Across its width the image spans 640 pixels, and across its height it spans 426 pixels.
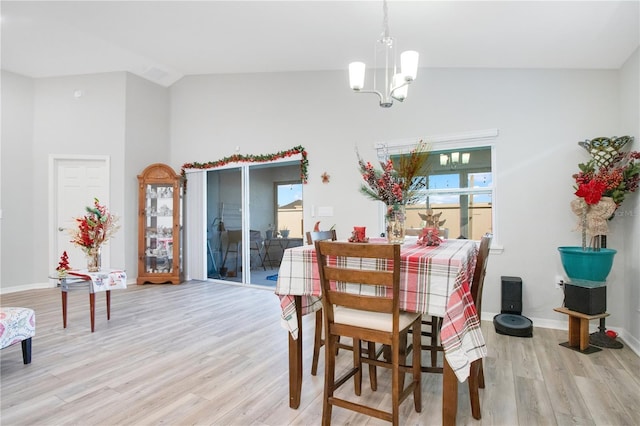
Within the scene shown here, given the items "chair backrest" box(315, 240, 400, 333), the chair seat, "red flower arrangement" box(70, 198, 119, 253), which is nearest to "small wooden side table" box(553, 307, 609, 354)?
the chair seat

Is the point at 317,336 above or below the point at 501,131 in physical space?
below

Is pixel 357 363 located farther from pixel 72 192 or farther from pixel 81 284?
pixel 72 192

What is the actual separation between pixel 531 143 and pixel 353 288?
2.90 meters

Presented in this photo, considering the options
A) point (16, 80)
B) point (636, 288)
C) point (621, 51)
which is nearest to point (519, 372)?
point (636, 288)

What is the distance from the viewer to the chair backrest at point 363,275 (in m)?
1.49

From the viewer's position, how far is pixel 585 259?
284 cm

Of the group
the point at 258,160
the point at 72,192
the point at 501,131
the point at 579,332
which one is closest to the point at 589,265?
the point at 579,332

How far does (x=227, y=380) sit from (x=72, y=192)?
4821mm

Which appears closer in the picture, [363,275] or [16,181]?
[363,275]

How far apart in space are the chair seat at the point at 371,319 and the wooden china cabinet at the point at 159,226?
4.64 m

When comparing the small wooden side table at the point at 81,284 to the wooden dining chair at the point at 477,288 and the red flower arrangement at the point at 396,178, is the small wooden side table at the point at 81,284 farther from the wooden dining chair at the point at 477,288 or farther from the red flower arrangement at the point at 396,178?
the wooden dining chair at the point at 477,288

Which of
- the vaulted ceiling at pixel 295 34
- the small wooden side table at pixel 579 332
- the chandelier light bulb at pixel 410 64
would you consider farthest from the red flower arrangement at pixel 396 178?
the small wooden side table at pixel 579 332

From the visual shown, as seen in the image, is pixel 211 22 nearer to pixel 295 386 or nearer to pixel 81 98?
pixel 81 98

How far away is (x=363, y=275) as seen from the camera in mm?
1551
